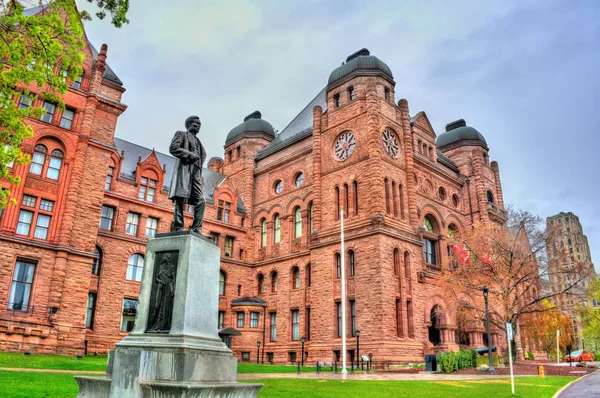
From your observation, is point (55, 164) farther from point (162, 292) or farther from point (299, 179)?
point (162, 292)

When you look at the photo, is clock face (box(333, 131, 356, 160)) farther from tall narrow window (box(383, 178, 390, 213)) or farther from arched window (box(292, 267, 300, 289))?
arched window (box(292, 267, 300, 289))

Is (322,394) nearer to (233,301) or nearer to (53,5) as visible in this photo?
(53,5)

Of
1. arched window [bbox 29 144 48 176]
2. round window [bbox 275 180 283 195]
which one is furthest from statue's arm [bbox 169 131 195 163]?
round window [bbox 275 180 283 195]

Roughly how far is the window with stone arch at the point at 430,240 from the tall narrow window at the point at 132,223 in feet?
75.3

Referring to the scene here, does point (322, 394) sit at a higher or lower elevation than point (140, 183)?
lower

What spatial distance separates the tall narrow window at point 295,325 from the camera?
34.9 meters

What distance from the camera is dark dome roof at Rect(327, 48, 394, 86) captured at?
35.0 metres

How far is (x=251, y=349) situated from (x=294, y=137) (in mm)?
19014

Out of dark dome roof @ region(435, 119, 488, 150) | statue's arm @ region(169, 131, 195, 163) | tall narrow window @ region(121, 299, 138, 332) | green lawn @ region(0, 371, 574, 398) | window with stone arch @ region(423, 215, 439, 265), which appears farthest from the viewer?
dark dome roof @ region(435, 119, 488, 150)

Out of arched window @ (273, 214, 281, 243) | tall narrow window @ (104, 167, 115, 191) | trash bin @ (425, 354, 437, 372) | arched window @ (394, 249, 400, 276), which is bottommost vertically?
trash bin @ (425, 354, 437, 372)

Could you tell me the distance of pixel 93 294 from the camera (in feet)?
102

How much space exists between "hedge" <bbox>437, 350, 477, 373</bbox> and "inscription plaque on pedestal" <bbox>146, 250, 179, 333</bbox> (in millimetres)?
19170

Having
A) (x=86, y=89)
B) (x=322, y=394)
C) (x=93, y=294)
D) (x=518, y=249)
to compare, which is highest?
(x=86, y=89)

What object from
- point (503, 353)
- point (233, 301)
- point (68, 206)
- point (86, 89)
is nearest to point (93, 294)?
point (68, 206)
